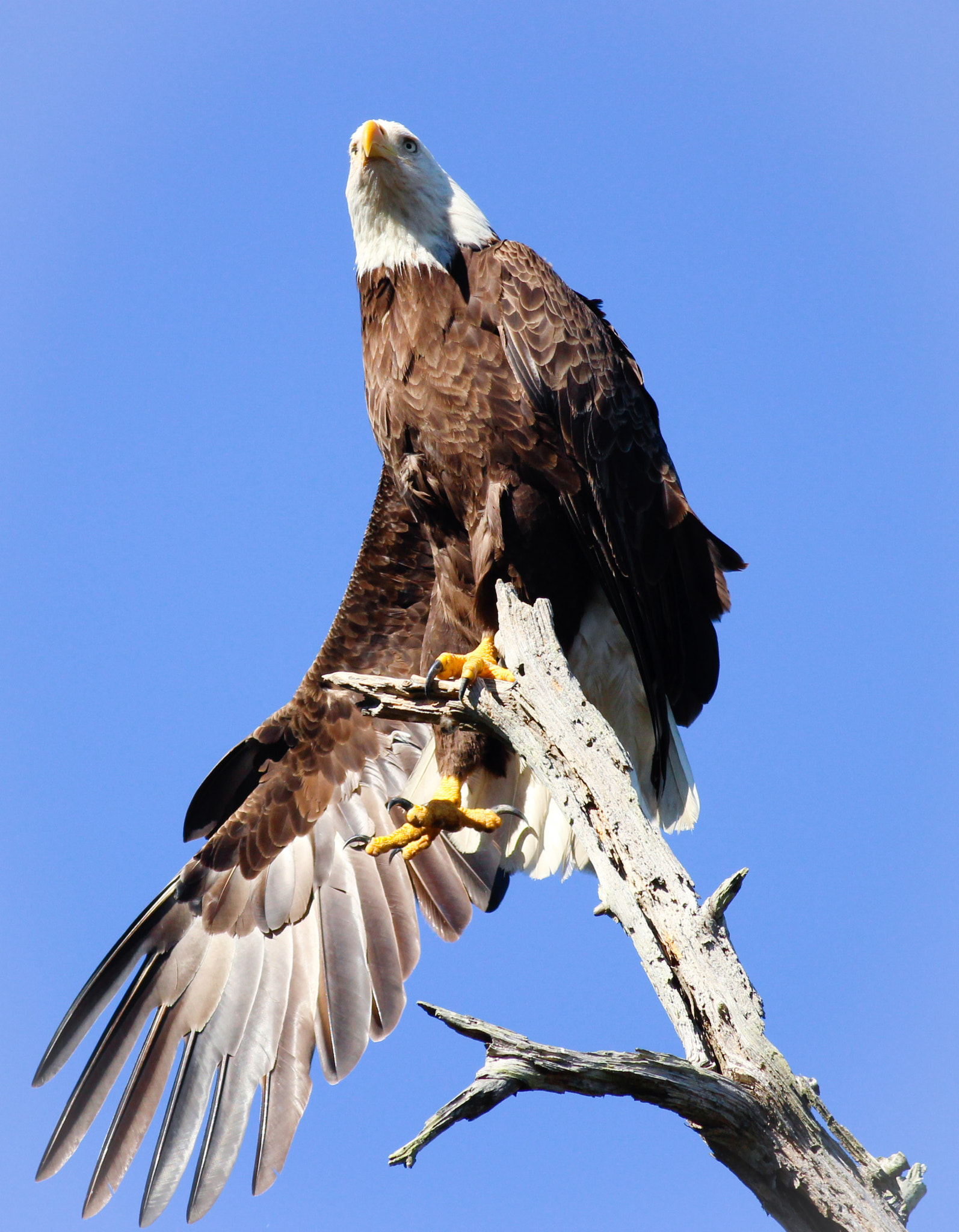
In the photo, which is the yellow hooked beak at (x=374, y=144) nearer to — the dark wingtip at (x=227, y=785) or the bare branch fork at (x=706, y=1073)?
the dark wingtip at (x=227, y=785)

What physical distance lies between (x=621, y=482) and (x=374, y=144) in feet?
6.79

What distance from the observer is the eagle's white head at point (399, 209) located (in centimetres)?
547

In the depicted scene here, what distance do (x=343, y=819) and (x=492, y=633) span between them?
1848 mm

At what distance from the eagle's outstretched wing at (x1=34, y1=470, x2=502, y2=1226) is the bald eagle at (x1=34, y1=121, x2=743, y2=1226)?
12 mm

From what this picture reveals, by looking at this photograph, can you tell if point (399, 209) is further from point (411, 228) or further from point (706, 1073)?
point (706, 1073)

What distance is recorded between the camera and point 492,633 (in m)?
5.07

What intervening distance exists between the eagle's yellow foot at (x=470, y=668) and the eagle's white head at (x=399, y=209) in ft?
6.13

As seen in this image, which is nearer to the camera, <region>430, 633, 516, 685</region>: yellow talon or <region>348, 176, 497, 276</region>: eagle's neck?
<region>430, 633, 516, 685</region>: yellow talon

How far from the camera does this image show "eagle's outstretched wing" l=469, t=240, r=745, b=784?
5008mm

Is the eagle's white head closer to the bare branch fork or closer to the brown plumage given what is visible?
the brown plumage

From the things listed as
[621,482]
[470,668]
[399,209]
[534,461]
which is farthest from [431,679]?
[399,209]

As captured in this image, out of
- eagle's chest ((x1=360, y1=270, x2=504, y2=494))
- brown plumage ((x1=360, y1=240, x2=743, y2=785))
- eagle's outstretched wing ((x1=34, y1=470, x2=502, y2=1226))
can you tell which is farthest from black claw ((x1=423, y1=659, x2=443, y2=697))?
eagle's outstretched wing ((x1=34, y1=470, x2=502, y2=1226))

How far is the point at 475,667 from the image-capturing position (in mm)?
4668

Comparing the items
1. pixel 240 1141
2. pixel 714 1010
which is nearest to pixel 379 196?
pixel 714 1010
